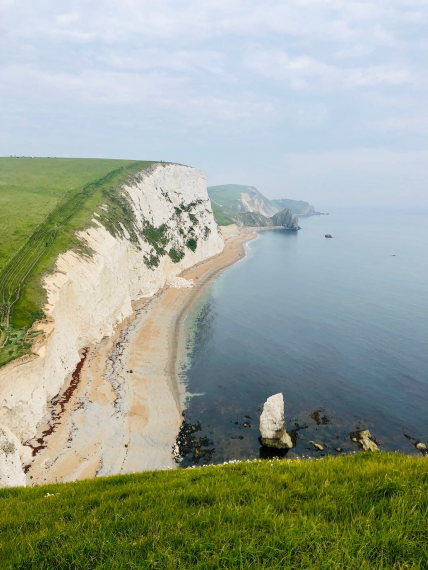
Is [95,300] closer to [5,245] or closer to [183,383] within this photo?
[5,245]

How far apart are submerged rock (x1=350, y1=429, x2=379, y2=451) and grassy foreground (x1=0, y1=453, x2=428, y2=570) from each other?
1018 inches

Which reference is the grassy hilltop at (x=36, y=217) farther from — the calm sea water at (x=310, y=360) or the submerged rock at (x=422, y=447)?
the submerged rock at (x=422, y=447)

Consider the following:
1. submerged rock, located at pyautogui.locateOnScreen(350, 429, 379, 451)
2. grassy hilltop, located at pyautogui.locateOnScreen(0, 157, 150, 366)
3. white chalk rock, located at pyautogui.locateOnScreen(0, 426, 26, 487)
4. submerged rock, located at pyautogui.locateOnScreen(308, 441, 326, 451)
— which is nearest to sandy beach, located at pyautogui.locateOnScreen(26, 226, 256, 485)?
white chalk rock, located at pyautogui.locateOnScreen(0, 426, 26, 487)

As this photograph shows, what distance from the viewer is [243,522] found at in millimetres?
5934

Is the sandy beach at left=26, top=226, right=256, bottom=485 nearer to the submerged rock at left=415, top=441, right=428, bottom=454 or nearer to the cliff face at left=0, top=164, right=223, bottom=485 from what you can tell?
the cliff face at left=0, top=164, right=223, bottom=485

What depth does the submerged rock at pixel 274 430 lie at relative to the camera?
101ft

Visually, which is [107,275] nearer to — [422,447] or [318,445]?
[318,445]

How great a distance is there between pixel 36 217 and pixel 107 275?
1655 cm

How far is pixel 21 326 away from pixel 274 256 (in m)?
106

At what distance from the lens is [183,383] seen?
41312mm

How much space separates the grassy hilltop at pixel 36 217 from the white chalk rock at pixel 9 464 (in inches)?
264

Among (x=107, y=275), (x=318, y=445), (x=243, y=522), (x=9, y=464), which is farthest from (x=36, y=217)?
(x=243, y=522)

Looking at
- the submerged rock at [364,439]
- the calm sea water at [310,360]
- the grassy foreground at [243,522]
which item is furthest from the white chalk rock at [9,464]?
the submerged rock at [364,439]

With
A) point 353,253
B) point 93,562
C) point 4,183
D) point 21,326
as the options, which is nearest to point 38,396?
point 21,326
